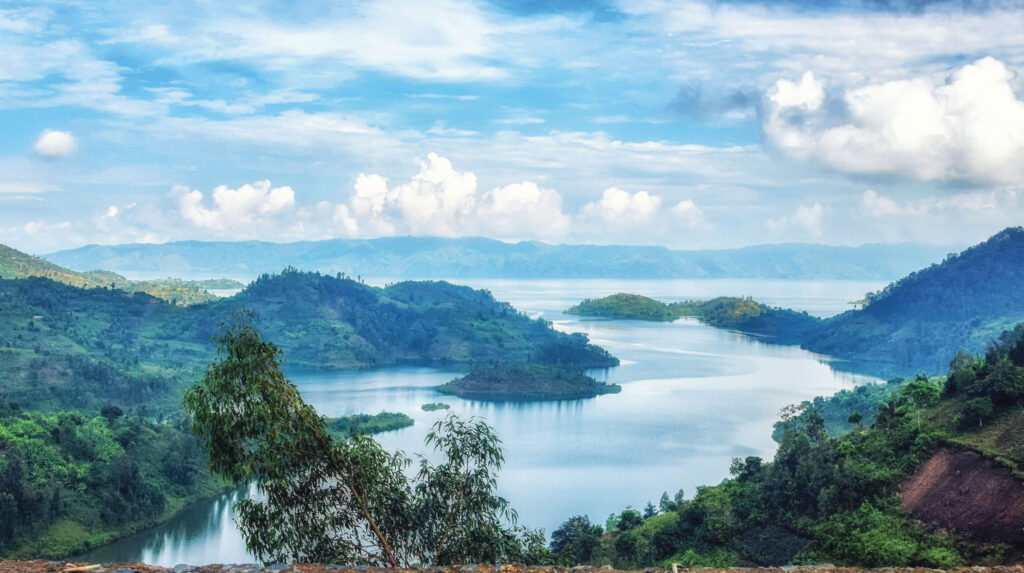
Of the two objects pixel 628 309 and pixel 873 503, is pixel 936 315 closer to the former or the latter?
pixel 628 309

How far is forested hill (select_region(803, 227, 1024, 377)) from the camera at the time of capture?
74.5 m

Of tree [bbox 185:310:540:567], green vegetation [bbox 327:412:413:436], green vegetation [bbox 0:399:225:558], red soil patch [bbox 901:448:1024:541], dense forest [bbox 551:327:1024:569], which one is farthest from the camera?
green vegetation [bbox 327:412:413:436]

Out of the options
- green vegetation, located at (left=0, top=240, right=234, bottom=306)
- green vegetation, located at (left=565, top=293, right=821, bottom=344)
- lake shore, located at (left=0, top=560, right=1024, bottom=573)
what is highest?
green vegetation, located at (left=0, top=240, right=234, bottom=306)

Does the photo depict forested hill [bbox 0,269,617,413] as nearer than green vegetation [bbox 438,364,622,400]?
Yes

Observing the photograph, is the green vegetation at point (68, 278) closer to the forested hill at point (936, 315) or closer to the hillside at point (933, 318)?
the hillside at point (933, 318)

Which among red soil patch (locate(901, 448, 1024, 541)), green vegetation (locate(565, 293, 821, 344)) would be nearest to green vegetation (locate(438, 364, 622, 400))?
red soil patch (locate(901, 448, 1024, 541))

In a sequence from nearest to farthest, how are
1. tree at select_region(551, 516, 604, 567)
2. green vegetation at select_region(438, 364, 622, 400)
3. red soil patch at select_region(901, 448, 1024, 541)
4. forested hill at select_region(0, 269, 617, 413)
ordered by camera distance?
1. red soil patch at select_region(901, 448, 1024, 541)
2. tree at select_region(551, 516, 604, 567)
3. forested hill at select_region(0, 269, 617, 413)
4. green vegetation at select_region(438, 364, 622, 400)

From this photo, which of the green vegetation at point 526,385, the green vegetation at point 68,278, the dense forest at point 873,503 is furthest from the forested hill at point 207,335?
the dense forest at point 873,503

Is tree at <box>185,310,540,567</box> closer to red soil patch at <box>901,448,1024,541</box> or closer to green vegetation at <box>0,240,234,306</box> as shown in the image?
red soil patch at <box>901,448,1024,541</box>

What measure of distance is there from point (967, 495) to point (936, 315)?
251ft

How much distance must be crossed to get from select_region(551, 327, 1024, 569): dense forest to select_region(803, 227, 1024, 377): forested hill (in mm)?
56948

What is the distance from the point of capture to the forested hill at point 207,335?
52594mm

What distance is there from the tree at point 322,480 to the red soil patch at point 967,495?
9.90 m

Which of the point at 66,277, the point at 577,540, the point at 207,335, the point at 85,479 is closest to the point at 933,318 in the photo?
the point at 577,540
